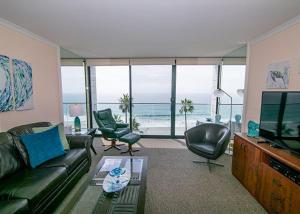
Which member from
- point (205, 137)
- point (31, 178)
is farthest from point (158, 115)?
point (31, 178)

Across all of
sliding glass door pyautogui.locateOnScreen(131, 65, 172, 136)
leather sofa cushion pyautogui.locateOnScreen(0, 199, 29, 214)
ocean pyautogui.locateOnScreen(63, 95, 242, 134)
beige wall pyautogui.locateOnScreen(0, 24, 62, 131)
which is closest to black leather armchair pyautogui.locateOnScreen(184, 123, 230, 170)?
ocean pyautogui.locateOnScreen(63, 95, 242, 134)

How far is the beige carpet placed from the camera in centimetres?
200

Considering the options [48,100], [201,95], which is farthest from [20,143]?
[201,95]

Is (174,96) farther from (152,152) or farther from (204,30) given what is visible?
(204,30)

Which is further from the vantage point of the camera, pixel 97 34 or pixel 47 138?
pixel 97 34

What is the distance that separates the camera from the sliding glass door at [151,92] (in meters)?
4.88

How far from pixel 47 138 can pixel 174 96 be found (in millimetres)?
3412

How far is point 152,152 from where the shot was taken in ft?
12.4

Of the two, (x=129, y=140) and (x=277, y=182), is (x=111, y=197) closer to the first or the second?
(x=277, y=182)

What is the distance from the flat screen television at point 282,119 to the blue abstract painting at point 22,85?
363cm

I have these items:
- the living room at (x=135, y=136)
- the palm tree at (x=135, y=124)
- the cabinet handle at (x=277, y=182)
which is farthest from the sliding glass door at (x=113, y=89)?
the cabinet handle at (x=277, y=182)

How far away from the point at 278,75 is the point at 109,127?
3.57 m

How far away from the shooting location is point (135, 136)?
3.74m

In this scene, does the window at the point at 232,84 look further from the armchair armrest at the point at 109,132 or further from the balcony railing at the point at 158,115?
the armchair armrest at the point at 109,132
